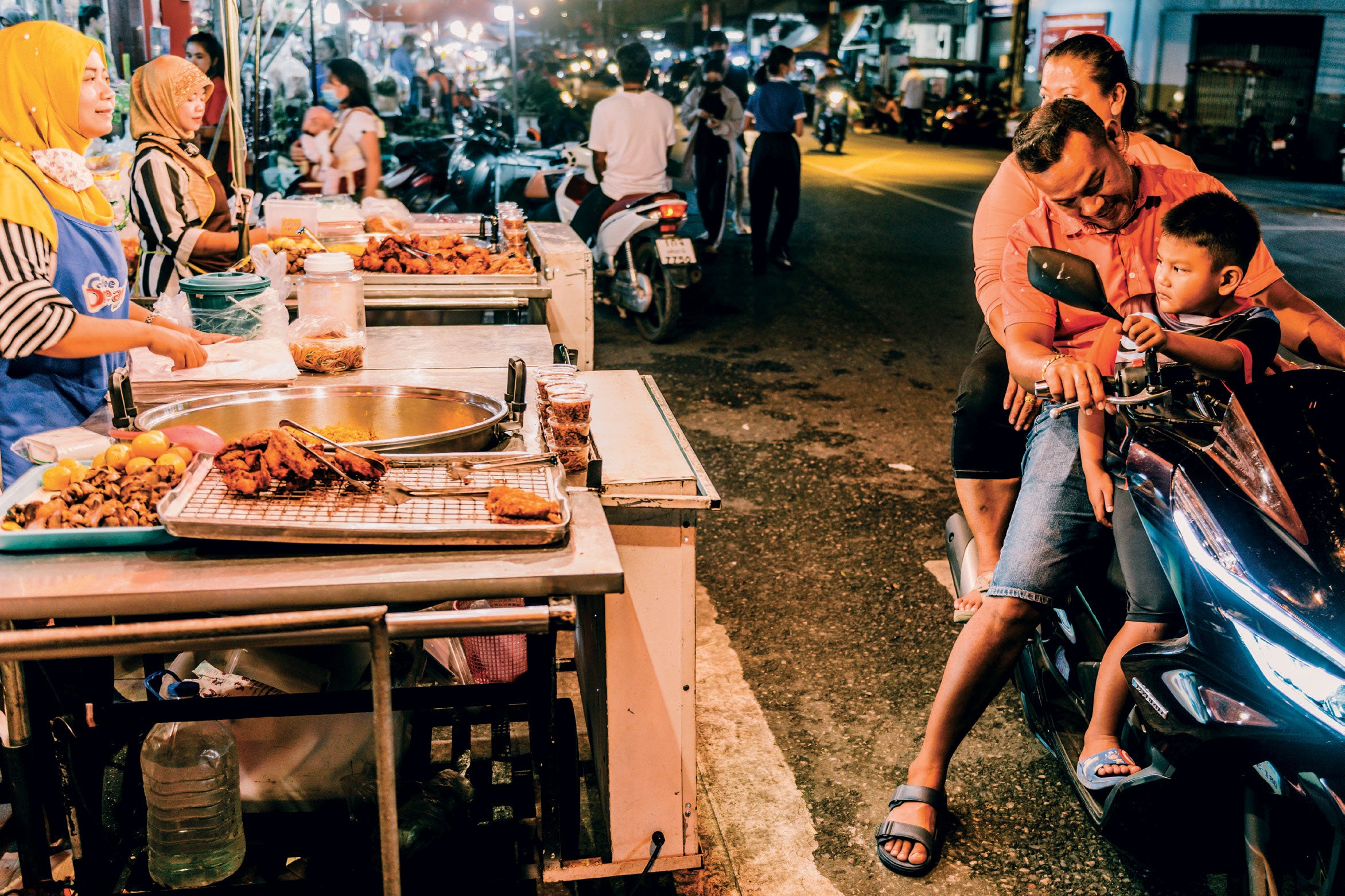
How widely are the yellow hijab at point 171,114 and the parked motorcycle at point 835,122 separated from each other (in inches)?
852

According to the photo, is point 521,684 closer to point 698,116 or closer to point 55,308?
point 55,308

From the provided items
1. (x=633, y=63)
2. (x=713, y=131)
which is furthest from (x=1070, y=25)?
(x=633, y=63)

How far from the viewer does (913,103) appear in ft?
96.7

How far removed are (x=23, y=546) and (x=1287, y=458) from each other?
220cm

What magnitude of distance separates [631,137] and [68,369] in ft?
19.2

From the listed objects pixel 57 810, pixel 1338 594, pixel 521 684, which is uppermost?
pixel 1338 594

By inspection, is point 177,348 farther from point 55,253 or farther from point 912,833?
point 912,833

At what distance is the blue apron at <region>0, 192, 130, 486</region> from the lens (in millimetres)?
2570

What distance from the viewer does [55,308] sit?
96.5 inches

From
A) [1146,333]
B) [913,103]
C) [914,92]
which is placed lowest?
[1146,333]

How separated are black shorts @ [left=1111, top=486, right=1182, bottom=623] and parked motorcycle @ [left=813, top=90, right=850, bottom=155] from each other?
2337 cm

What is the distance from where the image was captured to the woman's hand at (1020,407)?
2881mm

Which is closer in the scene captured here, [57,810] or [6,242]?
[57,810]

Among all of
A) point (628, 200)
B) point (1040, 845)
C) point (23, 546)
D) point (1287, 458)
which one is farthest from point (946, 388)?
point (23, 546)
